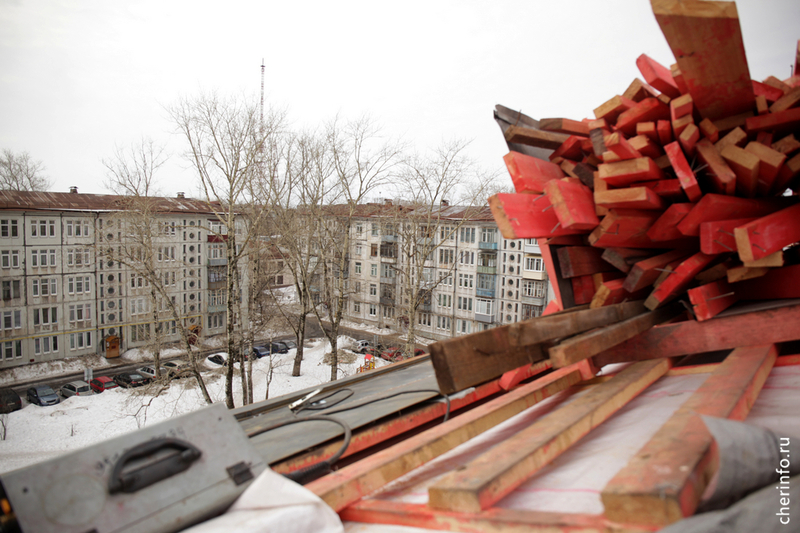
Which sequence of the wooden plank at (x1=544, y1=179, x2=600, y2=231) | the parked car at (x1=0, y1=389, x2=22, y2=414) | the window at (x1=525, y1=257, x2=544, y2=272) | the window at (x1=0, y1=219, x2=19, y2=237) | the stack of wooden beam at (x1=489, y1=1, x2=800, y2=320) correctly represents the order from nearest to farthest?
the stack of wooden beam at (x1=489, y1=1, x2=800, y2=320)
the wooden plank at (x1=544, y1=179, x2=600, y2=231)
the parked car at (x1=0, y1=389, x2=22, y2=414)
the window at (x1=0, y1=219, x2=19, y2=237)
the window at (x1=525, y1=257, x2=544, y2=272)

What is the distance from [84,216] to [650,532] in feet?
92.0

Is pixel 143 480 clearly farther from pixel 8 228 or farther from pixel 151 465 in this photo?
pixel 8 228

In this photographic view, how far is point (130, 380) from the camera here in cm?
2219

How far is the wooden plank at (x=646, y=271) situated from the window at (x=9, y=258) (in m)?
27.7

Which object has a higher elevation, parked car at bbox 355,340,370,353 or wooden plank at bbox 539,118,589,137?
wooden plank at bbox 539,118,589,137

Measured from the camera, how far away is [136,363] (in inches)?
992

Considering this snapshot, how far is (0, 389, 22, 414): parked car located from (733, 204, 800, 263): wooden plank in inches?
912

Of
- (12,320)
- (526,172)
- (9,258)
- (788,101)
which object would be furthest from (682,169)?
(12,320)

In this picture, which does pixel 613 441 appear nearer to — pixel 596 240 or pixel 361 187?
pixel 596 240

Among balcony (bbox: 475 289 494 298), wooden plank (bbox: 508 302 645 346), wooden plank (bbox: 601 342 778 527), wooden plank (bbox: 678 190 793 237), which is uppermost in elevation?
wooden plank (bbox: 678 190 793 237)

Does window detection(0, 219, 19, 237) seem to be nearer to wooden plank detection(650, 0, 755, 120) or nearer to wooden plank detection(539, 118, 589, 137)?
wooden plank detection(539, 118, 589, 137)

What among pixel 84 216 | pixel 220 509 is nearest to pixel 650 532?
pixel 220 509

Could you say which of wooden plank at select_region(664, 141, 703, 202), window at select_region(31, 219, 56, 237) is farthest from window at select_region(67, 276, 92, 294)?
wooden plank at select_region(664, 141, 703, 202)

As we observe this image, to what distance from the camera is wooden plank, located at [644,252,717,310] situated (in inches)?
97.0
